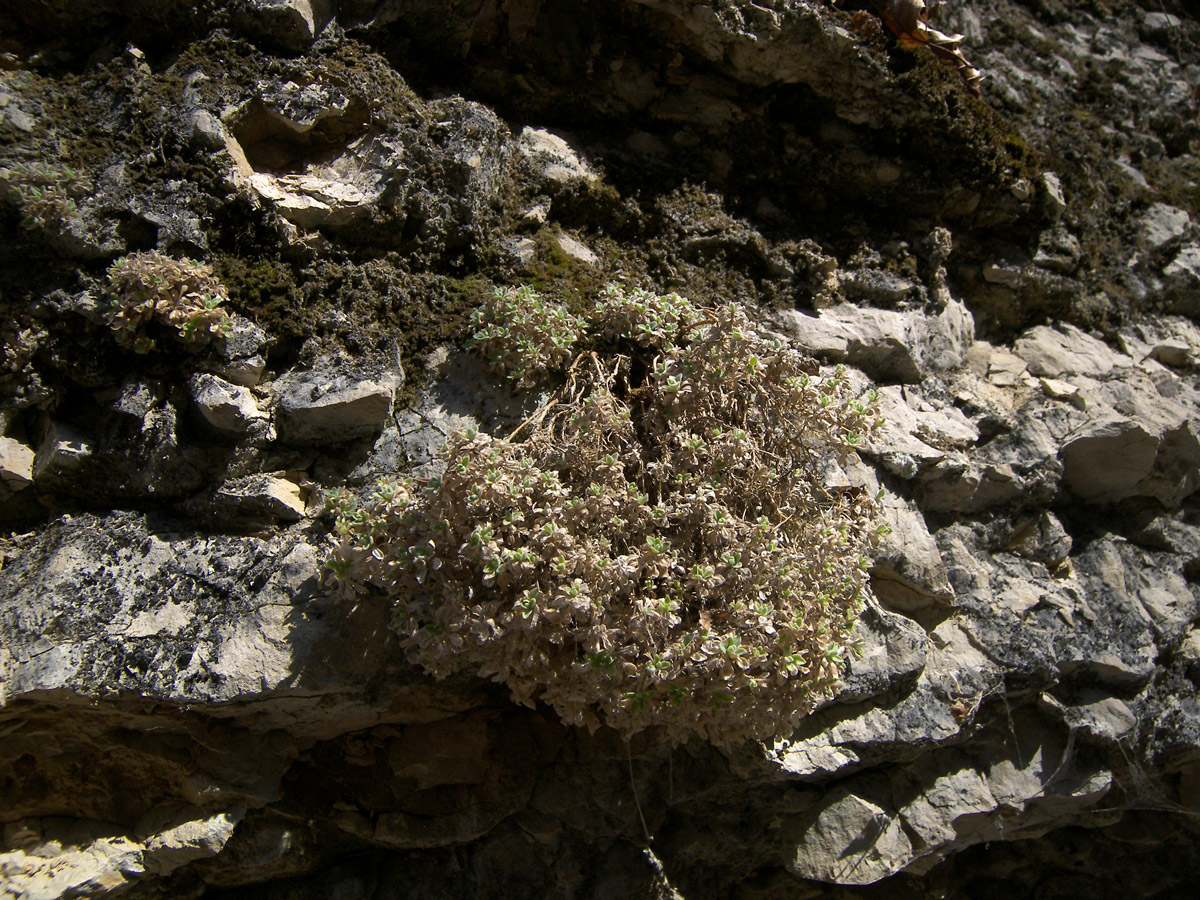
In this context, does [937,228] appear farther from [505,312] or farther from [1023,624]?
[505,312]

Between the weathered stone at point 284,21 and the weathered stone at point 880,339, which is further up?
the weathered stone at point 284,21

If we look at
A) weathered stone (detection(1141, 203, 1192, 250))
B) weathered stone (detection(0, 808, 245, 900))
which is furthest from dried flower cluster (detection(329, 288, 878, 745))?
weathered stone (detection(1141, 203, 1192, 250))

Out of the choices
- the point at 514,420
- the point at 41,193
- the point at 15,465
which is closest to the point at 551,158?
the point at 514,420

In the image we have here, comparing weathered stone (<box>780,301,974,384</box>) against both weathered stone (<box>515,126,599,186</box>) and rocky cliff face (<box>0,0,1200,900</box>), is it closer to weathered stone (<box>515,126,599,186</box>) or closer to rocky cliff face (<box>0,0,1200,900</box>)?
rocky cliff face (<box>0,0,1200,900</box>)

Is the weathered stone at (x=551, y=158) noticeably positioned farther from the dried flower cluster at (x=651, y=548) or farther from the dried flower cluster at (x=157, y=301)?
the dried flower cluster at (x=157, y=301)

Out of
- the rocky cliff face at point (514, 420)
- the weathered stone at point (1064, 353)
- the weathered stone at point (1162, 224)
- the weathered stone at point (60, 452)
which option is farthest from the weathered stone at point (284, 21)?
the weathered stone at point (1162, 224)
